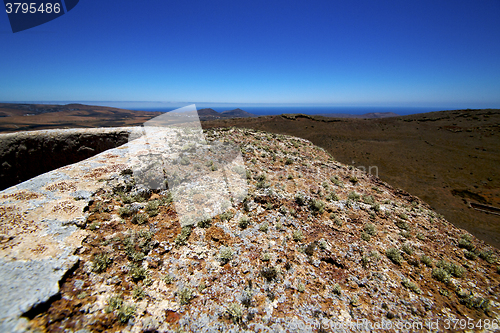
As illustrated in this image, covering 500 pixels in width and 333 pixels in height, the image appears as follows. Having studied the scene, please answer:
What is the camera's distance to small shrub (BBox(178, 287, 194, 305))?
377cm

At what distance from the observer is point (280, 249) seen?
5.54 meters

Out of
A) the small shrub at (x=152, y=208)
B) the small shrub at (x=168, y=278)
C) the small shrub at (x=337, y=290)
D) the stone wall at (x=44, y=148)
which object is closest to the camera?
the small shrub at (x=168, y=278)

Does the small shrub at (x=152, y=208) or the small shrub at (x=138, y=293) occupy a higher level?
the small shrub at (x=152, y=208)

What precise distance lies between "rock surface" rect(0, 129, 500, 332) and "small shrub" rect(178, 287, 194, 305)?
0.02 m

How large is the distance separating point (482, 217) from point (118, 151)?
28.7 m

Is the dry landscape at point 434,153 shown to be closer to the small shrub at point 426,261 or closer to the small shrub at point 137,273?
the small shrub at point 426,261

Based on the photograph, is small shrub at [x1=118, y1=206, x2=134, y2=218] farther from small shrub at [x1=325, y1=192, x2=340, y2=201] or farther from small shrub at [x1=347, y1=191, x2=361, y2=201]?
small shrub at [x1=347, y1=191, x2=361, y2=201]

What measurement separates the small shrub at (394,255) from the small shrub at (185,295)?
629 centimetres

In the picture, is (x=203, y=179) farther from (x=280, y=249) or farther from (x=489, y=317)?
(x=489, y=317)

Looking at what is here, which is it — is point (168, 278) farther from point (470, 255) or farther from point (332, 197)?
point (470, 255)

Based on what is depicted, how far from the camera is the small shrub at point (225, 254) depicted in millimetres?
4863

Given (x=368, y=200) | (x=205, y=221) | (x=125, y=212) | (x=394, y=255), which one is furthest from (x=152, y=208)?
(x=368, y=200)

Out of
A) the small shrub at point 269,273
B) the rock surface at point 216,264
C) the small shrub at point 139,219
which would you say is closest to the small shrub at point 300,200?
the rock surface at point 216,264

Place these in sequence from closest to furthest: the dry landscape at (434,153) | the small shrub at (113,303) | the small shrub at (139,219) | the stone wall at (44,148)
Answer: the small shrub at (113,303)
the small shrub at (139,219)
the stone wall at (44,148)
the dry landscape at (434,153)
